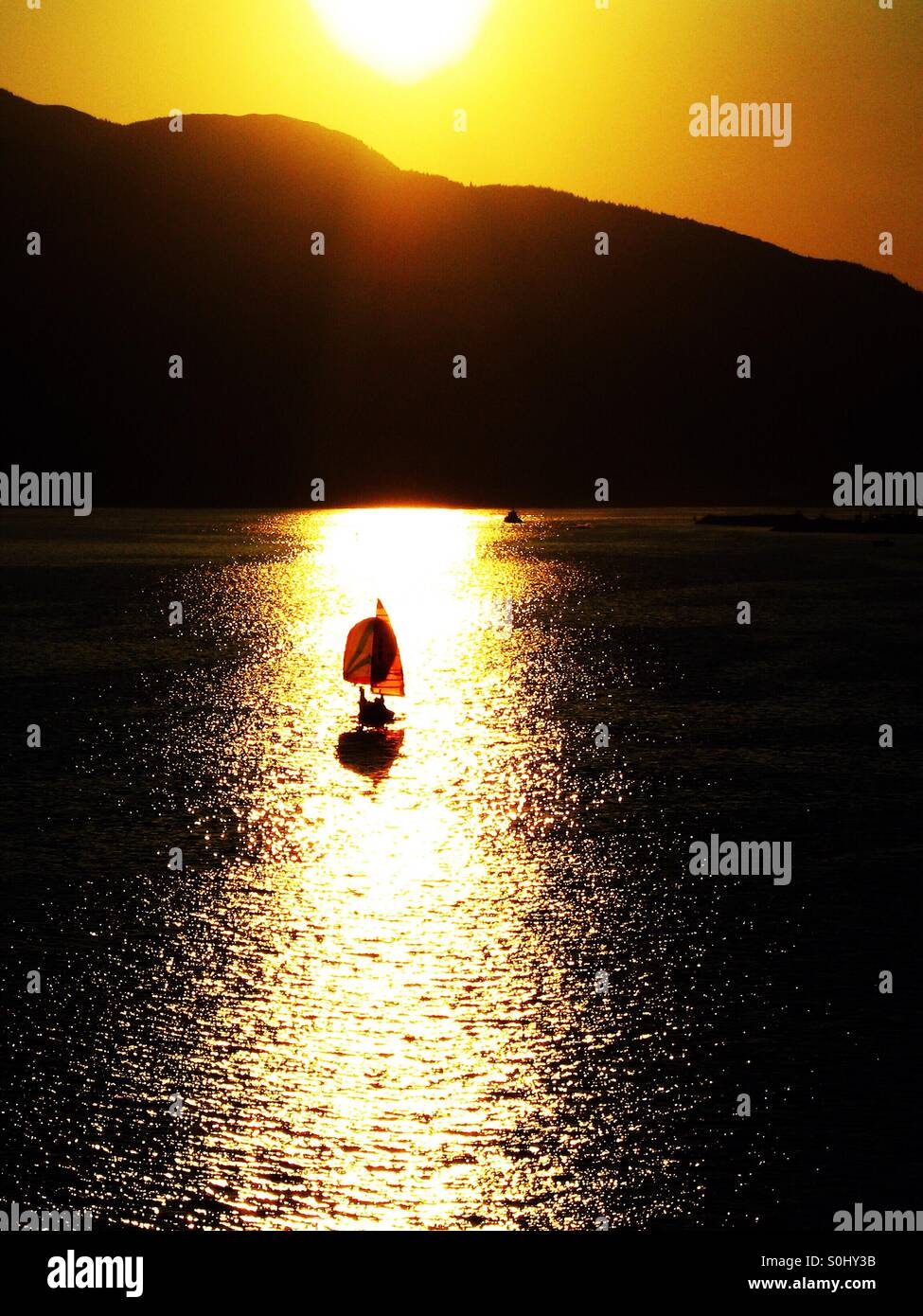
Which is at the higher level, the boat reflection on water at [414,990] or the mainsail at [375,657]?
the mainsail at [375,657]

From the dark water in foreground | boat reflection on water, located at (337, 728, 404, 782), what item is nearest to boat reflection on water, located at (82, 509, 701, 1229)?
the dark water in foreground

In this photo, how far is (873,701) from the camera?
2569 inches

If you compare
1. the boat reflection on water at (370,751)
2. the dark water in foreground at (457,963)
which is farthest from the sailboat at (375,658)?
the boat reflection on water at (370,751)

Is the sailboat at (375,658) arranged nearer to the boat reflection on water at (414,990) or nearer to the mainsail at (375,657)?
the mainsail at (375,657)

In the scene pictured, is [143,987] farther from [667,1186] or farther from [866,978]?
[866,978]

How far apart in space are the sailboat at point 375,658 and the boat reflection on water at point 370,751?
2.91 metres

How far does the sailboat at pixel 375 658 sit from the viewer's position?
59969 millimetres

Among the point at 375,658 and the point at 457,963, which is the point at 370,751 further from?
the point at 457,963

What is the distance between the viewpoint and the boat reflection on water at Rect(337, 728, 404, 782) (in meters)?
48.7

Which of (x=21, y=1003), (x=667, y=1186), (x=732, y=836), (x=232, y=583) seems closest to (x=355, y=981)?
(x=21, y=1003)

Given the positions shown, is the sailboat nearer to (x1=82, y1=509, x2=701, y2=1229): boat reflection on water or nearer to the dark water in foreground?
the dark water in foreground

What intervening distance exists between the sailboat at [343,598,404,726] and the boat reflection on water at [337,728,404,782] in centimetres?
291
